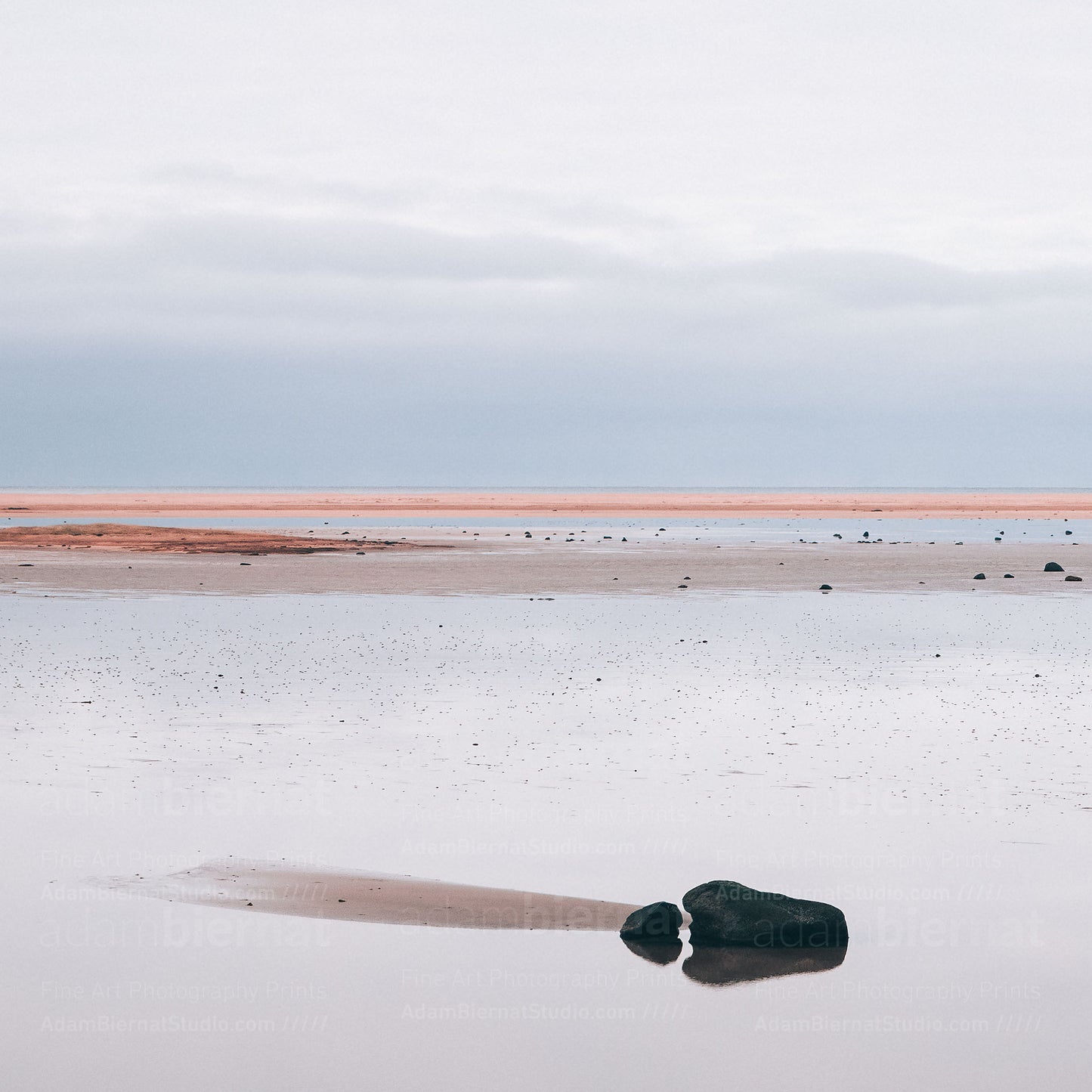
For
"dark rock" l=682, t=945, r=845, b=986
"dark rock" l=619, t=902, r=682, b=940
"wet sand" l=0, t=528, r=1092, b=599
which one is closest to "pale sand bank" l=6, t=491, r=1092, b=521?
"wet sand" l=0, t=528, r=1092, b=599

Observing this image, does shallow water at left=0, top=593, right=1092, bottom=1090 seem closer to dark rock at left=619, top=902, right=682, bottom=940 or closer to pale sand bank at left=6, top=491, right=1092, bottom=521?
dark rock at left=619, top=902, right=682, bottom=940

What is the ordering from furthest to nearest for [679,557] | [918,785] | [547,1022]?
[679,557] → [918,785] → [547,1022]

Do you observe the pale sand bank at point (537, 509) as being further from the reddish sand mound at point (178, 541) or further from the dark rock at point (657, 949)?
the dark rock at point (657, 949)

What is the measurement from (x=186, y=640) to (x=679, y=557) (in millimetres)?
32033

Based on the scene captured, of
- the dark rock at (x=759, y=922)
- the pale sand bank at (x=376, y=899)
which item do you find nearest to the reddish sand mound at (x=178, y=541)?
the pale sand bank at (x=376, y=899)

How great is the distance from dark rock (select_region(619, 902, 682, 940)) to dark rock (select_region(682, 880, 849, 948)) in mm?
126

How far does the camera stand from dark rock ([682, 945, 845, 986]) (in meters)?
7.96

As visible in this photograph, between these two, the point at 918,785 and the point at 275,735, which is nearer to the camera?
the point at 918,785

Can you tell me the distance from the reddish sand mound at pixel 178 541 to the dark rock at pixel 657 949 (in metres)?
49.3

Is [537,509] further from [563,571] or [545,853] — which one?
[545,853]

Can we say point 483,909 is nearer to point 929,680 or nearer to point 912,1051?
point 912,1051

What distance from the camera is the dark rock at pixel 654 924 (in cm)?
841

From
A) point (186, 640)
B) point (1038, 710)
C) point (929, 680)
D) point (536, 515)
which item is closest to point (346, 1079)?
point (1038, 710)

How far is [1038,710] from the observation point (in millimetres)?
16750
